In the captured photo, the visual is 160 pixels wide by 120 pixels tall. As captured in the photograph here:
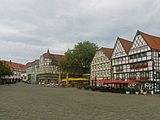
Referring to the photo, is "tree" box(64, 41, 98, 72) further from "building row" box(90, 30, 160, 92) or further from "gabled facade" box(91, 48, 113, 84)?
"building row" box(90, 30, 160, 92)

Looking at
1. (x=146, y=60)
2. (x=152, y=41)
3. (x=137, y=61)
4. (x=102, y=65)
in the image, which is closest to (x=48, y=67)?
(x=102, y=65)

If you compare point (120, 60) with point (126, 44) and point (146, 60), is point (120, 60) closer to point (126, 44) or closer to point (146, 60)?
point (126, 44)

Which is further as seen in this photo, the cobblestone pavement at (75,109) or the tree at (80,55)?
the tree at (80,55)

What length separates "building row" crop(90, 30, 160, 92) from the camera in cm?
5172

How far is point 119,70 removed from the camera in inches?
2478

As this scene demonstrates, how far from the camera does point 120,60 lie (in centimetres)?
6275

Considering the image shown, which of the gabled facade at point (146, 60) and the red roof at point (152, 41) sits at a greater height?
the red roof at point (152, 41)

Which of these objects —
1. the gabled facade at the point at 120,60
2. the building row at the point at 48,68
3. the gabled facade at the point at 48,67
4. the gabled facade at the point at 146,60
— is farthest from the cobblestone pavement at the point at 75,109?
the gabled facade at the point at 48,67

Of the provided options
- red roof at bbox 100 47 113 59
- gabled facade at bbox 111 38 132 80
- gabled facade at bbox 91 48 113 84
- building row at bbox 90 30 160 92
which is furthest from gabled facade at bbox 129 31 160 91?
red roof at bbox 100 47 113 59

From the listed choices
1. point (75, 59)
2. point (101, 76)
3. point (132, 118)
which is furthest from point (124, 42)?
point (132, 118)

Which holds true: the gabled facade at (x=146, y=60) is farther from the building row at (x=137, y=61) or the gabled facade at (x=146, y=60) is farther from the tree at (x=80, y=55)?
the tree at (x=80, y=55)

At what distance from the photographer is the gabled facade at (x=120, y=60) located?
6025cm

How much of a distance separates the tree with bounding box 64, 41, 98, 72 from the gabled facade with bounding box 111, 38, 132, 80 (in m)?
25.7

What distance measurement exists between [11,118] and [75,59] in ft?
260
